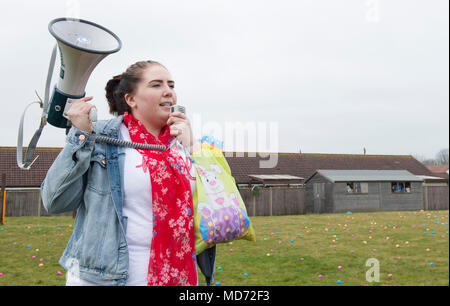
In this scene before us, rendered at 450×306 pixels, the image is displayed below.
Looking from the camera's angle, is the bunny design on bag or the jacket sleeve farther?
the bunny design on bag

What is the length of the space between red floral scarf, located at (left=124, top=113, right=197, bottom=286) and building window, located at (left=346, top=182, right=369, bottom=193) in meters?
23.4

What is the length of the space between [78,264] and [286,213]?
21.6 metres

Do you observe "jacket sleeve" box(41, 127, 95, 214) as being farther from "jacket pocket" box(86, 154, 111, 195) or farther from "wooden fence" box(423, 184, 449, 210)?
"wooden fence" box(423, 184, 449, 210)

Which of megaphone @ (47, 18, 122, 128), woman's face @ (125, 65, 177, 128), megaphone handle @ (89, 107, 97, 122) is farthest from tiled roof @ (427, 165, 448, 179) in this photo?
megaphone handle @ (89, 107, 97, 122)

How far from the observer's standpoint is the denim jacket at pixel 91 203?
1697mm

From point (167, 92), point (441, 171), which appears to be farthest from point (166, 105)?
point (441, 171)

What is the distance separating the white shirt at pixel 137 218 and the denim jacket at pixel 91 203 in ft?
0.14

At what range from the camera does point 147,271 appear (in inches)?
71.9

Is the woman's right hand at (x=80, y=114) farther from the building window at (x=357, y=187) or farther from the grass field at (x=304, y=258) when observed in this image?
the building window at (x=357, y=187)

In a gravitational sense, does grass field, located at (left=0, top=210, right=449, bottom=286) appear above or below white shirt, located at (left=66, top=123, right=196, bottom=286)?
below

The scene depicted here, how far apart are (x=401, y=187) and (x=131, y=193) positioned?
89.9 feet

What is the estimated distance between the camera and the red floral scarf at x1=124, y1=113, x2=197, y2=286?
6.05ft
